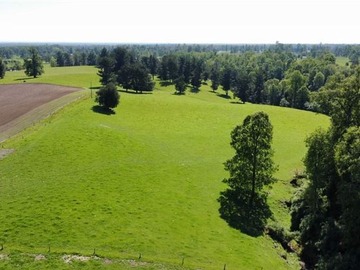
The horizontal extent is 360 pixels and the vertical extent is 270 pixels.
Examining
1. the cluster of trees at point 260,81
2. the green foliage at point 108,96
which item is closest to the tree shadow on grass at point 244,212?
the green foliage at point 108,96

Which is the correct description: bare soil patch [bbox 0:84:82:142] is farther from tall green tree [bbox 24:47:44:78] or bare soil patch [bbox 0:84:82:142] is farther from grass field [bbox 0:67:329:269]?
tall green tree [bbox 24:47:44:78]

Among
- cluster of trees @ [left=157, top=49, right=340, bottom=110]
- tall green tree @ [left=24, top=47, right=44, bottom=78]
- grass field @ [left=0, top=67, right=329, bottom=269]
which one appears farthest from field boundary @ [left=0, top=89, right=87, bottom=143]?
tall green tree @ [left=24, top=47, right=44, bottom=78]

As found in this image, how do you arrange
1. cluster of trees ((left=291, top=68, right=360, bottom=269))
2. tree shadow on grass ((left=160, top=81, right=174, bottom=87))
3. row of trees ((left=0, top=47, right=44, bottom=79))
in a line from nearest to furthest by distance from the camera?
cluster of trees ((left=291, top=68, right=360, bottom=269)), row of trees ((left=0, top=47, right=44, bottom=79)), tree shadow on grass ((left=160, top=81, right=174, bottom=87))

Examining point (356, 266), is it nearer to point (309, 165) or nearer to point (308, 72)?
point (309, 165)

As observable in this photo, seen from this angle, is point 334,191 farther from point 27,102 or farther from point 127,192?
point 27,102

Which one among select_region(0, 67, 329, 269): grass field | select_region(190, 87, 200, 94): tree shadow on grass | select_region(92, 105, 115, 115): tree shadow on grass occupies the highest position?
select_region(92, 105, 115, 115): tree shadow on grass

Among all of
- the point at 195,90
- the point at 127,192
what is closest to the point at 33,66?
A: the point at 195,90

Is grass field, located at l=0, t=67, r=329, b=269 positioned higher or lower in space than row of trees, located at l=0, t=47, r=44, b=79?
lower

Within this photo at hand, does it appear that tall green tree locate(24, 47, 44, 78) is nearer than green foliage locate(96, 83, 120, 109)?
No
